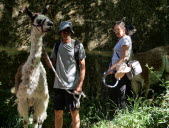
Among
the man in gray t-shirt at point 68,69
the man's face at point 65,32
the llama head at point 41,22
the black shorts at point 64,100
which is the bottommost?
the black shorts at point 64,100

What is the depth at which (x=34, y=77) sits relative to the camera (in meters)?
4.62

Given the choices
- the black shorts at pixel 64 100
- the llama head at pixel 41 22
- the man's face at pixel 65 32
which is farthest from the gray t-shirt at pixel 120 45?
the llama head at pixel 41 22

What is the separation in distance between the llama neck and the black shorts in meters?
0.65

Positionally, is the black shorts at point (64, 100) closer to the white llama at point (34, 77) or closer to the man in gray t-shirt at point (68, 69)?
the man in gray t-shirt at point (68, 69)

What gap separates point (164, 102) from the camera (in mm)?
4902

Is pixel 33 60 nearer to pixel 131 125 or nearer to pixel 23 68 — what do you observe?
pixel 23 68

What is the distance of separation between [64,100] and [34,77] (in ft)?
2.10

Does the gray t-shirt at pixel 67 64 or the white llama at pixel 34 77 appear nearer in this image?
the white llama at pixel 34 77

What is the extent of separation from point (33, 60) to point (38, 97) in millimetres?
668

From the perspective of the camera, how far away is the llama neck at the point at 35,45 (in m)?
4.46

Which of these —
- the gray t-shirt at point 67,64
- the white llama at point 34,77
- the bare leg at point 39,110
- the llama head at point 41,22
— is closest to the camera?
the llama head at point 41,22

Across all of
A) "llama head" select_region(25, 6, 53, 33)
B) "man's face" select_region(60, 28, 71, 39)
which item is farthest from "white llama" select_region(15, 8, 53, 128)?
"man's face" select_region(60, 28, 71, 39)

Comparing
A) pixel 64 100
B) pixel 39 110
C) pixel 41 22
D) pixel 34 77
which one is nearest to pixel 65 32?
pixel 41 22

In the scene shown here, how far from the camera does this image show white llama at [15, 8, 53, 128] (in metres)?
4.42
